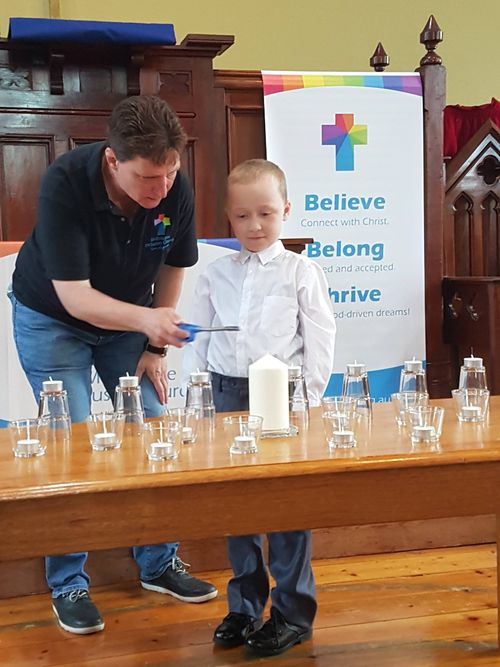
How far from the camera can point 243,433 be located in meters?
1.80

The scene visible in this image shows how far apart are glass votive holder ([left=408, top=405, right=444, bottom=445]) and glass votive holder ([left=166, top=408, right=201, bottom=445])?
44 centimetres

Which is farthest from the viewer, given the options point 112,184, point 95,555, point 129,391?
point 95,555

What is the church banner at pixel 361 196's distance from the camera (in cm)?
430

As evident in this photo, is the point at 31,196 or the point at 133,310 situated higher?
the point at 31,196

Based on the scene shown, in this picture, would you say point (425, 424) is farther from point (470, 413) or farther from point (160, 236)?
point (160, 236)

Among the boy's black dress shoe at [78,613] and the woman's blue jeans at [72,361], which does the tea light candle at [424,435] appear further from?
the boy's black dress shoe at [78,613]

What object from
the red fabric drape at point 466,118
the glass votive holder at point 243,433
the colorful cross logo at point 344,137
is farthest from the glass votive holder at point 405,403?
the red fabric drape at point 466,118

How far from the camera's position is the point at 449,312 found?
182 inches

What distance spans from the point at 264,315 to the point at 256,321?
0.03 m

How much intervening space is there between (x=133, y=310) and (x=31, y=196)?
2.13 m

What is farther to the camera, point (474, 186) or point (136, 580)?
point (474, 186)

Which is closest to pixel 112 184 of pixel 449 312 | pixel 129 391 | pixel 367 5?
pixel 129 391

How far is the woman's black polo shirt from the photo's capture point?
7.59ft

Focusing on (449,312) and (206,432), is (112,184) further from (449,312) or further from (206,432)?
(449,312)
